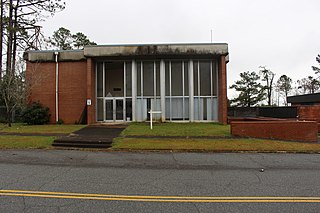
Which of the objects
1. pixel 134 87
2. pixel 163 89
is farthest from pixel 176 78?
pixel 134 87

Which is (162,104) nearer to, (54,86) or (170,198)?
(54,86)

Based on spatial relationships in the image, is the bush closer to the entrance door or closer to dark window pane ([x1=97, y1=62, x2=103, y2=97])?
dark window pane ([x1=97, y1=62, x2=103, y2=97])

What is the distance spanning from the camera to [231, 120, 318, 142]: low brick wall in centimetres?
1405

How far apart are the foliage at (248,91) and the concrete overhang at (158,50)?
30.4 m

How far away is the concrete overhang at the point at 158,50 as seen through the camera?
829 inches

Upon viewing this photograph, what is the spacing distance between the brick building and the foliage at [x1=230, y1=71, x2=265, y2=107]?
94.8ft

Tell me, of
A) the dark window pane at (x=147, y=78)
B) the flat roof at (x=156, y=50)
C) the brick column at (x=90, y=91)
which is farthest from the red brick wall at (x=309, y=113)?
the brick column at (x=90, y=91)

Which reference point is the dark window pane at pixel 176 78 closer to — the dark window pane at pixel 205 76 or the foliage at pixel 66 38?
the dark window pane at pixel 205 76

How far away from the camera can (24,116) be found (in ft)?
68.9

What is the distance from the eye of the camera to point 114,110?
2273 centimetres

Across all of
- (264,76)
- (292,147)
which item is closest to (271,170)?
(292,147)

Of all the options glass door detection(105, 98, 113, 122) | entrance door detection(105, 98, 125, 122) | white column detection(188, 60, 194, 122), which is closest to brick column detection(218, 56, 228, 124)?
white column detection(188, 60, 194, 122)

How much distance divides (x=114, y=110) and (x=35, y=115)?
22.5 feet

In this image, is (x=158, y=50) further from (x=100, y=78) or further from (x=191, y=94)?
(x=100, y=78)
